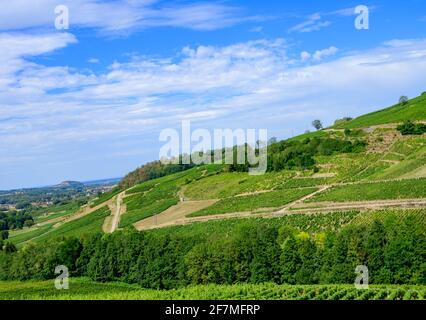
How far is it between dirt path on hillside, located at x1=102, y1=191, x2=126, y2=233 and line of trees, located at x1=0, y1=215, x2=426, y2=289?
106 ft

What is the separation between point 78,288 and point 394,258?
3616cm

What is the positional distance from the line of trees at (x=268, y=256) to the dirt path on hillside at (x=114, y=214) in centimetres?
3218

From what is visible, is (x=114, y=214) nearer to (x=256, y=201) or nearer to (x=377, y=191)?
(x=256, y=201)

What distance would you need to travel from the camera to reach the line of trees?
4303cm

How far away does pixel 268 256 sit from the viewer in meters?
48.7

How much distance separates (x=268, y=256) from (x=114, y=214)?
75112 mm

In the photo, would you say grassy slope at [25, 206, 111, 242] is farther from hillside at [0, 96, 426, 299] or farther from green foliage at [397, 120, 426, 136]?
green foliage at [397, 120, 426, 136]

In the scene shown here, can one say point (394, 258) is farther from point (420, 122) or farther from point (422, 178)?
point (420, 122)

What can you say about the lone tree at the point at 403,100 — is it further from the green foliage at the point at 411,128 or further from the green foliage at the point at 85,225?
the green foliage at the point at 85,225

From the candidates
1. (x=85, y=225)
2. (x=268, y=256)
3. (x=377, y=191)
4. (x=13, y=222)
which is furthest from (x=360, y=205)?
(x=13, y=222)

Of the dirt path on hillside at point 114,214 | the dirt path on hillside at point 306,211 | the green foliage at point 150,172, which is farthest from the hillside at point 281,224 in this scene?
the green foliage at point 150,172

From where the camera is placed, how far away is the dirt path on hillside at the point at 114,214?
4020 inches
